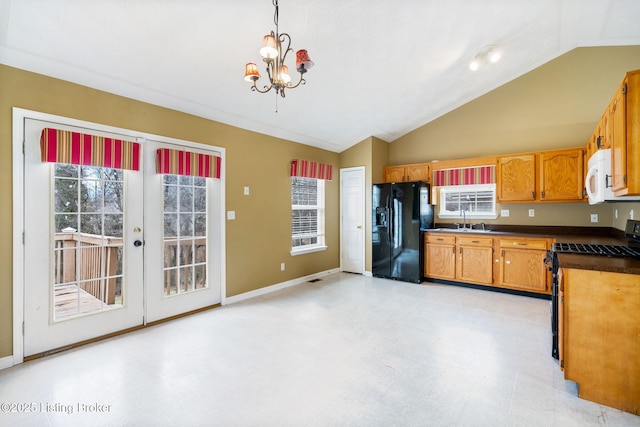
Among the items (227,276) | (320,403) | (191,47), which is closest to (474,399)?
(320,403)

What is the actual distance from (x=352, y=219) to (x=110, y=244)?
393cm

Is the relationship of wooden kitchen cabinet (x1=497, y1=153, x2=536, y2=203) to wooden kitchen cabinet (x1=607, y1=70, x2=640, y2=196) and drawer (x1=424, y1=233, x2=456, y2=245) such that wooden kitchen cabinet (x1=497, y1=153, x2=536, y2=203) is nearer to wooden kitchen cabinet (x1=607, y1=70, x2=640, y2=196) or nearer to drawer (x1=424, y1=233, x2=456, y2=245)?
drawer (x1=424, y1=233, x2=456, y2=245)

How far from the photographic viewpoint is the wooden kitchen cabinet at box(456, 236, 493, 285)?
A: 4.52m

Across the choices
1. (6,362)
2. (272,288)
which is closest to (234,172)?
(272,288)

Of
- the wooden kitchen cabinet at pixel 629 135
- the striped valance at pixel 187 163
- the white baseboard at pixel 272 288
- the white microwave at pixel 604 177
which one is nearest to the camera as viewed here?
the wooden kitchen cabinet at pixel 629 135

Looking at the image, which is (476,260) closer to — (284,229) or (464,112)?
(464,112)

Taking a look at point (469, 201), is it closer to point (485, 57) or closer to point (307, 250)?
point (485, 57)

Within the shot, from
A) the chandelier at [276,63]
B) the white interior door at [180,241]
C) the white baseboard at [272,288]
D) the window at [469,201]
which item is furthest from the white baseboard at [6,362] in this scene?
the window at [469,201]

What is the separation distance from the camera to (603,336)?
1.96 metres

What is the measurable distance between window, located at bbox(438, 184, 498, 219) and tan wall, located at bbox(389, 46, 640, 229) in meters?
0.29

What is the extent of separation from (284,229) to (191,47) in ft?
9.25

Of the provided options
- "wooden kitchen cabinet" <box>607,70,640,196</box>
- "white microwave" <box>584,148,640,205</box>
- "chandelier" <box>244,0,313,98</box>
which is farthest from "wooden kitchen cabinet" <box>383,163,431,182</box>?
"chandelier" <box>244,0,313,98</box>

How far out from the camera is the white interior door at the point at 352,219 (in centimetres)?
566

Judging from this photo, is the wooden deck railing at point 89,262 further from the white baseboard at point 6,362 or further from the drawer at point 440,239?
the drawer at point 440,239
